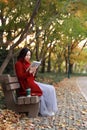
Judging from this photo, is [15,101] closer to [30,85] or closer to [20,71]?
[30,85]

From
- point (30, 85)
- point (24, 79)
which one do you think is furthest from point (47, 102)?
point (24, 79)

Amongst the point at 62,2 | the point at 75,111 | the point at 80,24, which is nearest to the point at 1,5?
the point at 62,2

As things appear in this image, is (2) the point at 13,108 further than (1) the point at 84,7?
No

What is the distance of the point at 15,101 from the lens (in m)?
8.40

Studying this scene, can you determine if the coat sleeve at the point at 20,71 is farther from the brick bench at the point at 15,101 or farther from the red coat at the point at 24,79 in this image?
the brick bench at the point at 15,101

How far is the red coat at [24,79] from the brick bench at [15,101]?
0.18 meters

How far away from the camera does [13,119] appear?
7660 mm

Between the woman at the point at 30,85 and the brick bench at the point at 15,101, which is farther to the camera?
the woman at the point at 30,85

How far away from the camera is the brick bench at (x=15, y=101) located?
8141 mm

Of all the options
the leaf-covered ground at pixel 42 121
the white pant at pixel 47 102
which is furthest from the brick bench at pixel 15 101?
the white pant at pixel 47 102

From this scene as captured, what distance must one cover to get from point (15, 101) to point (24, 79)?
59 centimetres

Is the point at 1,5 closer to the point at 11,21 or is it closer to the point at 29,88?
the point at 11,21

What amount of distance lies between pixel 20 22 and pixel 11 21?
0.50m

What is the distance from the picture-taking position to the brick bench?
814cm
